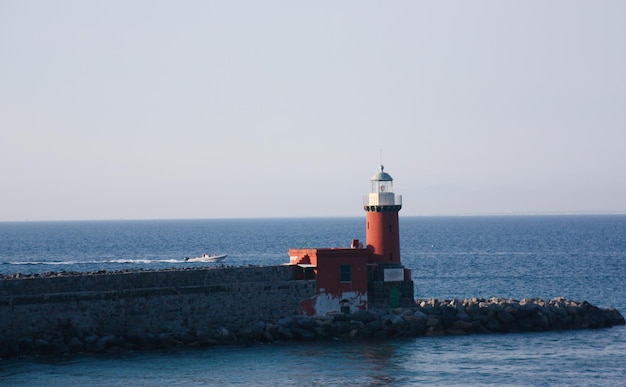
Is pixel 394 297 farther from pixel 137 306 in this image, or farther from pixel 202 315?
pixel 137 306

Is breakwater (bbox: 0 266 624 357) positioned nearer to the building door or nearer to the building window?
the building door

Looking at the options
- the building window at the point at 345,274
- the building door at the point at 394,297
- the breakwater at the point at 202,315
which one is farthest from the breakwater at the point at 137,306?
the building door at the point at 394,297

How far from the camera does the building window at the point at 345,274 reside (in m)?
40.9

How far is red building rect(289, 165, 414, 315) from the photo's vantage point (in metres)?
40.6

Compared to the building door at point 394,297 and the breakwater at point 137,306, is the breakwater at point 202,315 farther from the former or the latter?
the building door at point 394,297

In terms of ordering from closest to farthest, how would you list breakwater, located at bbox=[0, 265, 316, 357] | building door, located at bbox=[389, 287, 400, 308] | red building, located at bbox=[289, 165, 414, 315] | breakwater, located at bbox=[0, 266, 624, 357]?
breakwater, located at bbox=[0, 265, 316, 357]
breakwater, located at bbox=[0, 266, 624, 357]
red building, located at bbox=[289, 165, 414, 315]
building door, located at bbox=[389, 287, 400, 308]

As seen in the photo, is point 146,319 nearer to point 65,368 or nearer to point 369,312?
point 65,368

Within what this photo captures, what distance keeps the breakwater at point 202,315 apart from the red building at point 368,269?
2.28 feet

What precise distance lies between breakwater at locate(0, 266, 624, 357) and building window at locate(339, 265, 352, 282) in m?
1.33

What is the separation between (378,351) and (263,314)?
192 inches

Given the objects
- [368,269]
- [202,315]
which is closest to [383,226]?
[368,269]

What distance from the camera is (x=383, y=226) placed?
42.3m

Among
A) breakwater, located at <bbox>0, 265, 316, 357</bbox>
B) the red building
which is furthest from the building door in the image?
breakwater, located at <bbox>0, 265, 316, 357</bbox>

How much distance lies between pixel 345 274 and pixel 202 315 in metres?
6.20
